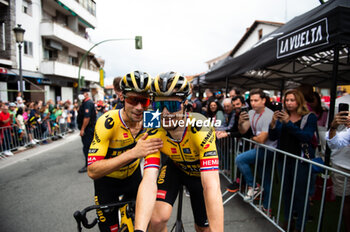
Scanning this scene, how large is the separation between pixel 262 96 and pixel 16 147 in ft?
28.9

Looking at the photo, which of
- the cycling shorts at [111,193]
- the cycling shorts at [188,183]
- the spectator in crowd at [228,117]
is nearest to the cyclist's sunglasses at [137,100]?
the cycling shorts at [188,183]

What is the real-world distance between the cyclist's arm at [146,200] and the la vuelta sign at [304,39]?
2.56m

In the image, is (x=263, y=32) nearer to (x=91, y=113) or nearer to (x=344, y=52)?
(x=344, y=52)

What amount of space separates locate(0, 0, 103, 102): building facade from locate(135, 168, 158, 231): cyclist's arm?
10.5 metres

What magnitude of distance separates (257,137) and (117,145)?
2359 mm

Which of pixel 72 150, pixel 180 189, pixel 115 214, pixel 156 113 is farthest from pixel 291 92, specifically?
pixel 72 150

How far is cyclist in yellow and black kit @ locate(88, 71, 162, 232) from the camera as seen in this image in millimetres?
1682

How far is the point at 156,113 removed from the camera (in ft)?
4.50

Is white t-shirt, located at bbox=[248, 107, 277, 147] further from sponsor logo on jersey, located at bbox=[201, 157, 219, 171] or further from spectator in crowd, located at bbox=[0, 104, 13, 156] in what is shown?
spectator in crowd, located at bbox=[0, 104, 13, 156]

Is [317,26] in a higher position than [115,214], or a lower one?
higher

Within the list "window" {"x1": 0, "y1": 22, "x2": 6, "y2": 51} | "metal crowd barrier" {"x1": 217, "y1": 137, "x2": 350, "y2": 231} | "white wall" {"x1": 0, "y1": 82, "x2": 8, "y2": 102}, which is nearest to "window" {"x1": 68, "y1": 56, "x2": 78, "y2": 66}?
"white wall" {"x1": 0, "y1": 82, "x2": 8, "y2": 102}

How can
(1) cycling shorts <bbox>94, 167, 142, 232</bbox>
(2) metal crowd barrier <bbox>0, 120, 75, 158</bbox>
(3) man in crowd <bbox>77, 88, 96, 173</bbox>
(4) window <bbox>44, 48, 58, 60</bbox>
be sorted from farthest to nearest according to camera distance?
(4) window <bbox>44, 48, 58, 60</bbox> < (2) metal crowd barrier <bbox>0, 120, 75, 158</bbox> < (3) man in crowd <bbox>77, 88, 96, 173</bbox> < (1) cycling shorts <bbox>94, 167, 142, 232</bbox>

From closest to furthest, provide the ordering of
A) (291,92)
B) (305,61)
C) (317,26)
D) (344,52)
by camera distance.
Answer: (317,26) < (291,92) < (344,52) < (305,61)

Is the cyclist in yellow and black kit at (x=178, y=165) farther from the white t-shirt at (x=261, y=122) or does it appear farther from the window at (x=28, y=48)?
the window at (x=28, y=48)
